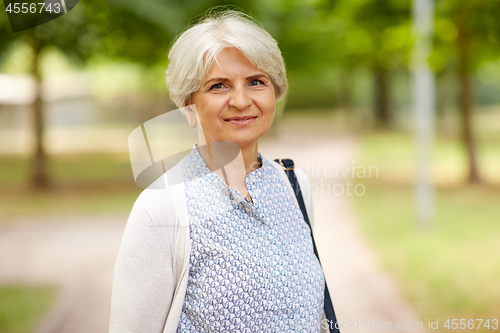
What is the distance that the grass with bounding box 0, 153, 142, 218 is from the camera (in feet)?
31.1

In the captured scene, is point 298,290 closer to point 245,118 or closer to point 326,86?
point 245,118

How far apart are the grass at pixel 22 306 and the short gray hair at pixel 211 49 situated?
3.45 metres

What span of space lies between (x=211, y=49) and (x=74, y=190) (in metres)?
11.0

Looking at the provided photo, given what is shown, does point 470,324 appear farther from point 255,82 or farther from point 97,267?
point 97,267

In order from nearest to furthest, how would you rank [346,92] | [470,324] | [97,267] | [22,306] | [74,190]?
1. [470,324]
2. [22,306]
3. [97,267]
4. [74,190]
5. [346,92]

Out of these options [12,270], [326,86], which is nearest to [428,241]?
[12,270]

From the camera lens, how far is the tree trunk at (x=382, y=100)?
92.3 ft

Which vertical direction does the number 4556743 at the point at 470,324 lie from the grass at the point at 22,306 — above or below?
below

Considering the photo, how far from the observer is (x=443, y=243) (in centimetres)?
650

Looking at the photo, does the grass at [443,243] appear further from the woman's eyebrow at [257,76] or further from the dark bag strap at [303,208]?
the woman's eyebrow at [257,76]

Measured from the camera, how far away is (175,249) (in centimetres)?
138

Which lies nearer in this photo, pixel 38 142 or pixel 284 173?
pixel 284 173

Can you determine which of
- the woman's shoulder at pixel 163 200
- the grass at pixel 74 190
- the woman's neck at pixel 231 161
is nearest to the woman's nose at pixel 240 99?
the woman's neck at pixel 231 161

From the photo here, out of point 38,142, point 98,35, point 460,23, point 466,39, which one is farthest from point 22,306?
point 466,39
